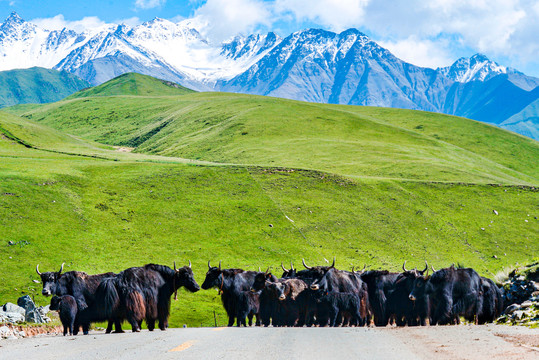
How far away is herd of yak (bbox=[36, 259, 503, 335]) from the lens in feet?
66.7

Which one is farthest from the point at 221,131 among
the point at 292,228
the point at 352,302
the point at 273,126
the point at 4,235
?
the point at 352,302

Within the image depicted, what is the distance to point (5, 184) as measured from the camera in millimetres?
51719

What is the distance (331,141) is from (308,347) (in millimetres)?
99846

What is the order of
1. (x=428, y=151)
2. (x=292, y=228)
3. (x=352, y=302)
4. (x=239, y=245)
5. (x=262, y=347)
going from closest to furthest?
(x=262, y=347) < (x=352, y=302) < (x=239, y=245) < (x=292, y=228) < (x=428, y=151)

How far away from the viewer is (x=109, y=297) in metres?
20.0

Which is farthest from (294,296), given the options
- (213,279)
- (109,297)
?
(109,297)

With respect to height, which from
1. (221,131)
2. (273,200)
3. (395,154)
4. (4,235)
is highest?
(221,131)

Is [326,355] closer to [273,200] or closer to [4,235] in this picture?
[4,235]

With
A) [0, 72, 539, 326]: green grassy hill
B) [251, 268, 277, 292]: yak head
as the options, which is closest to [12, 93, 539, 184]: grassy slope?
[0, 72, 539, 326]: green grassy hill

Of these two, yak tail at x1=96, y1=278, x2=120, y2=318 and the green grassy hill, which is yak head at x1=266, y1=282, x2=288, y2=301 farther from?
the green grassy hill

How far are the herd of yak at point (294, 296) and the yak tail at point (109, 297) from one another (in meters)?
0.04

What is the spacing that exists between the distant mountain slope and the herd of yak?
57599 millimetres

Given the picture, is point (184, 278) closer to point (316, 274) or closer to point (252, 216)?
point (316, 274)

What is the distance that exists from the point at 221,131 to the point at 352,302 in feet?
350
